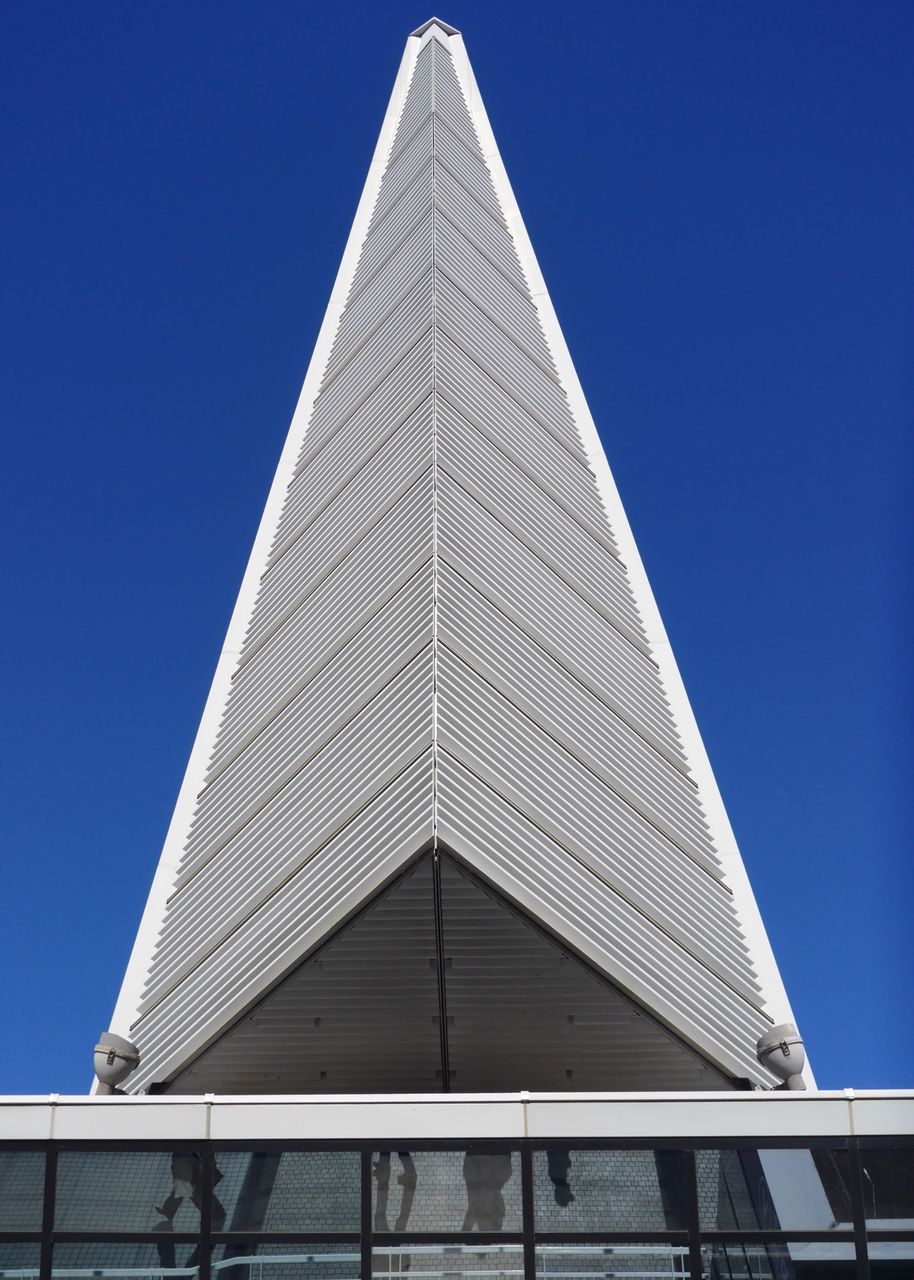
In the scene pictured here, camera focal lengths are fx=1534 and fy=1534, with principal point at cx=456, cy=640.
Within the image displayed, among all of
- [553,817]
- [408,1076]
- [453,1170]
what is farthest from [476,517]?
[453,1170]

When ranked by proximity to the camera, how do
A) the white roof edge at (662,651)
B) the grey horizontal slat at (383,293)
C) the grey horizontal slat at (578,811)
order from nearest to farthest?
the grey horizontal slat at (578,811)
the white roof edge at (662,651)
the grey horizontal slat at (383,293)

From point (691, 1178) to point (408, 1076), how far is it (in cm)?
372

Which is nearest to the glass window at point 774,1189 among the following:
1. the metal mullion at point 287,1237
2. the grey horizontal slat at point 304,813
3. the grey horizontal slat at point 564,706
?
the metal mullion at point 287,1237

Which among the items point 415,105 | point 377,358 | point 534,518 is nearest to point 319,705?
point 534,518

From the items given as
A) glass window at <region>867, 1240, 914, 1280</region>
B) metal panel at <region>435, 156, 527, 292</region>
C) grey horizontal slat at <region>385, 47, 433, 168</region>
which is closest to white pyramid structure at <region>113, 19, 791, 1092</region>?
glass window at <region>867, 1240, 914, 1280</region>

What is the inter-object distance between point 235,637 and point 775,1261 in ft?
44.1

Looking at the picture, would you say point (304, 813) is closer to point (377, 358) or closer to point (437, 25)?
point (377, 358)

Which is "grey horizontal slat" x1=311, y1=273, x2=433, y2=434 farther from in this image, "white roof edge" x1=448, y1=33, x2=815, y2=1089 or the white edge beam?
"white roof edge" x1=448, y1=33, x2=815, y2=1089

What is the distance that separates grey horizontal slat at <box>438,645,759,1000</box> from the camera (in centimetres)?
1183

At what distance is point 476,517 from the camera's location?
1605 centimetres

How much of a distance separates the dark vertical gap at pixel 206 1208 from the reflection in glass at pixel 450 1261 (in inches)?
36.7

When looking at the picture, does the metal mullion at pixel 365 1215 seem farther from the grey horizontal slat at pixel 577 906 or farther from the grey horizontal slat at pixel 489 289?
the grey horizontal slat at pixel 489 289

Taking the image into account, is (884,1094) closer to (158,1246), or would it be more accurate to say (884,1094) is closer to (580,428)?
(158,1246)

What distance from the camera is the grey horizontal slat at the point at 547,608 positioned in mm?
15008
